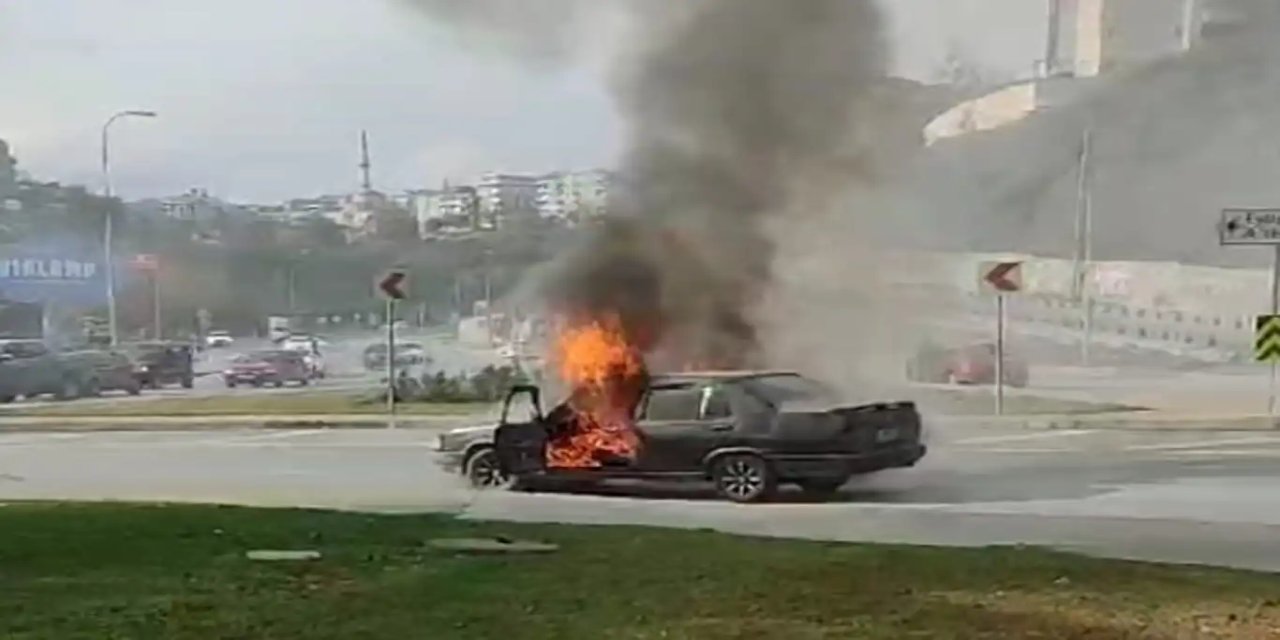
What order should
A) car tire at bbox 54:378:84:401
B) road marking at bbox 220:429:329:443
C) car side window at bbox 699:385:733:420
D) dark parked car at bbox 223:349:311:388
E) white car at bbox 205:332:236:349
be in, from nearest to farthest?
car side window at bbox 699:385:733:420 < road marking at bbox 220:429:329:443 < car tire at bbox 54:378:84:401 < dark parked car at bbox 223:349:311:388 < white car at bbox 205:332:236:349

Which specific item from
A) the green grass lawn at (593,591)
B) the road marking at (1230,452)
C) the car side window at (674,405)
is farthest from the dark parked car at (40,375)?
the green grass lawn at (593,591)

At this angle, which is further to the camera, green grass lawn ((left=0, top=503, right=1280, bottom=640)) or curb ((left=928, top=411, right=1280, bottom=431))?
curb ((left=928, top=411, right=1280, bottom=431))

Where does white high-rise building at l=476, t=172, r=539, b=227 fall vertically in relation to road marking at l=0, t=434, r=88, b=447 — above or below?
above

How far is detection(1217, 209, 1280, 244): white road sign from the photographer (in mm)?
21766

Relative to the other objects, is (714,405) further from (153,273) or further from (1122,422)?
(153,273)

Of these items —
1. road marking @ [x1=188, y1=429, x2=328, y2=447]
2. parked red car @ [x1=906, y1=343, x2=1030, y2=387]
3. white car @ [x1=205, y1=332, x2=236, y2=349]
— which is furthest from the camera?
white car @ [x1=205, y1=332, x2=236, y2=349]

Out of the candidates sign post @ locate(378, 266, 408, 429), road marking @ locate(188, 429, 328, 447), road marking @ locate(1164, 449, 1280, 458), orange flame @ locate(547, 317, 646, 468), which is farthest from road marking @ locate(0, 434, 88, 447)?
road marking @ locate(1164, 449, 1280, 458)

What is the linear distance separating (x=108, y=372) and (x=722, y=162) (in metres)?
20.0

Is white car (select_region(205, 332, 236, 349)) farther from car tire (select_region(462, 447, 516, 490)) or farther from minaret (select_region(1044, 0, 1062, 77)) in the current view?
car tire (select_region(462, 447, 516, 490))

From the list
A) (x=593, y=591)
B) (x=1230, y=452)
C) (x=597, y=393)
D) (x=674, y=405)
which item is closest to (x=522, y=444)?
(x=597, y=393)

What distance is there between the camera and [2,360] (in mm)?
33031

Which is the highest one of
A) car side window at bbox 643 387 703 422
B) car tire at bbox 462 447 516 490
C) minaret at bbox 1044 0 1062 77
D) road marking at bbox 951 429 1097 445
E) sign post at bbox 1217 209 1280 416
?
minaret at bbox 1044 0 1062 77

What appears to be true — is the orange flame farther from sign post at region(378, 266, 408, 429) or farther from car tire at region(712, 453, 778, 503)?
sign post at region(378, 266, 408, 429)

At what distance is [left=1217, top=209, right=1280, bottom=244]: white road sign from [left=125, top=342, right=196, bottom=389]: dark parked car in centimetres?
2119
